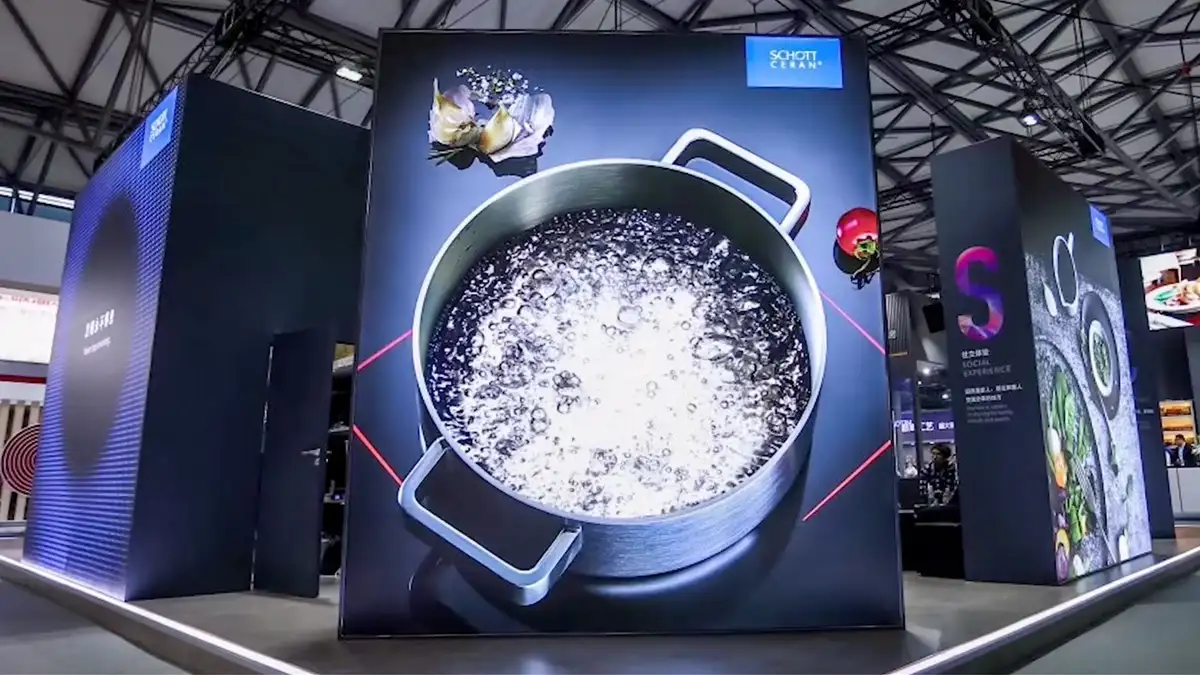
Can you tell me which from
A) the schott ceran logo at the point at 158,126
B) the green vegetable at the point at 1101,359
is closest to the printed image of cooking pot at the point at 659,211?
the schott ceran logo at the point at 158,126

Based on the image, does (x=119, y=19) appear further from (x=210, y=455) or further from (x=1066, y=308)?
(x=1066, y=308)

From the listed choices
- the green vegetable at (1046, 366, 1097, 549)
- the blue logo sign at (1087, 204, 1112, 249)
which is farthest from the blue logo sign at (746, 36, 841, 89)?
the blue logo sign at (1087, 204, 1112, 249)

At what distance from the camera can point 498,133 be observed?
293cm

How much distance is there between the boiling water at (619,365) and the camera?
2.72 metres

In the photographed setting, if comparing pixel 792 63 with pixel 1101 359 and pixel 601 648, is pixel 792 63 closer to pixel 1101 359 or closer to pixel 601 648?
pixel 601 648

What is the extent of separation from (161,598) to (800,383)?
3240mm

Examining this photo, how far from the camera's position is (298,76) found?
806cm

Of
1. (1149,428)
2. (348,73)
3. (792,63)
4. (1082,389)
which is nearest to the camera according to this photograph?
(792,63)

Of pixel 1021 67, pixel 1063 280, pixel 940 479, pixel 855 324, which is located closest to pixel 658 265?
pixel 855 324

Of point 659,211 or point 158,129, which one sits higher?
point 158,129

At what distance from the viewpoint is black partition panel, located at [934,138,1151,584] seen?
14.0 ft

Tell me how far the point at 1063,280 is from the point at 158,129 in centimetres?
568

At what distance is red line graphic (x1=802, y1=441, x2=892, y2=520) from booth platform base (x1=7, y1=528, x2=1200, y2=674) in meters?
0.43

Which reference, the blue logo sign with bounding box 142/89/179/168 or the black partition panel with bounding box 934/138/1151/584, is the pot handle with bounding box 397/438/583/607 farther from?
the black partition panel with bounding box 934/138/1151/584
